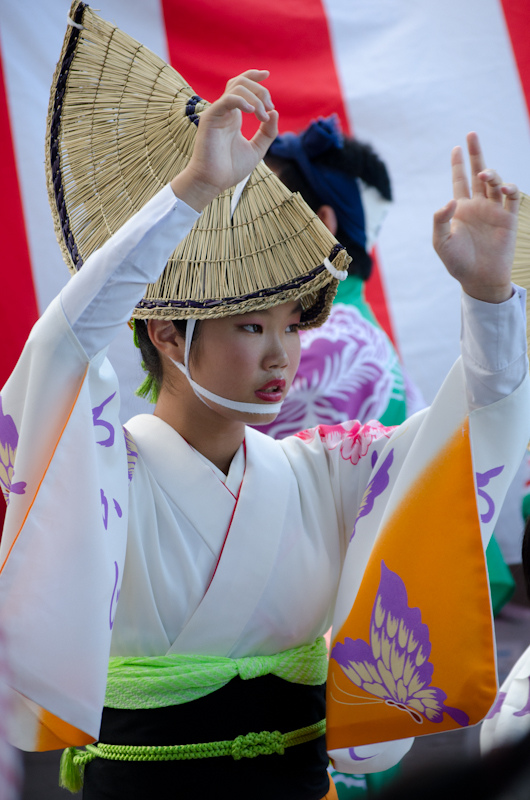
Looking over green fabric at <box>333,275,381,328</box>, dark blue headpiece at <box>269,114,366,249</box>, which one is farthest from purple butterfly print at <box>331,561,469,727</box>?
dark blue headpiece at <box>269,114,366,249</box>

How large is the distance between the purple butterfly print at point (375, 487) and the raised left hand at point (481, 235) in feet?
1.06

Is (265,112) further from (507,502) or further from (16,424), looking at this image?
(507,502)

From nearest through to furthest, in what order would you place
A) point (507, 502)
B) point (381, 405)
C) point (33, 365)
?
point (33, 365)
point (381, 405)
point (507, 502)

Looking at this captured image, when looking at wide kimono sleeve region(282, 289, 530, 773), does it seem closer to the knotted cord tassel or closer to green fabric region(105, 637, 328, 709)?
green fabric region(105, 637, 328, 709)

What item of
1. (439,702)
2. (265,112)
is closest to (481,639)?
(439,702)

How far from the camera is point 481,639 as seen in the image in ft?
3.74

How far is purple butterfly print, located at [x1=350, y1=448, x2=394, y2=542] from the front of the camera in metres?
1.31

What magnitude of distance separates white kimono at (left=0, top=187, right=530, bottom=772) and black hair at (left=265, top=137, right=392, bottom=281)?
125cm

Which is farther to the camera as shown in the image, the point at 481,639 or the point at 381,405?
the point at 381,405

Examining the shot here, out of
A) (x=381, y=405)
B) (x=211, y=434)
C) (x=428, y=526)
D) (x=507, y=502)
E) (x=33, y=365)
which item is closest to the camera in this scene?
(x=33, y=365)

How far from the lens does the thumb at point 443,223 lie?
1.16 meters

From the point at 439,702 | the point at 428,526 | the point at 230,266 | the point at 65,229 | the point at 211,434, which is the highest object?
the point at 65,229

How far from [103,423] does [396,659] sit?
0.55 metres

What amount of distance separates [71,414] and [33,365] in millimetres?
81
